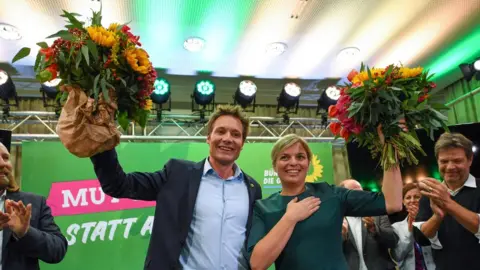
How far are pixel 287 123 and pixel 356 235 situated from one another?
2641 millimetres

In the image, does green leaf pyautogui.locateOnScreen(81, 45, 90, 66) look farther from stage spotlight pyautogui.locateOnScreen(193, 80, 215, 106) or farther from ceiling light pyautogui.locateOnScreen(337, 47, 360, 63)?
ceiling light pyautogui.locateOnScreen(337, 47, 360, 63)

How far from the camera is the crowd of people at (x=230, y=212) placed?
5.22 feet

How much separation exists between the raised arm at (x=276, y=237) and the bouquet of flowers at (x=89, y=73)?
2.37 feet

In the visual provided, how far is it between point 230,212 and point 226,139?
0.38 metres

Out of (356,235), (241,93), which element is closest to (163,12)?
(241,93)

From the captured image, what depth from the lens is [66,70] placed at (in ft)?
4.44

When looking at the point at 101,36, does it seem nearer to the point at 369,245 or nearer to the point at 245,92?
the point at 369,245

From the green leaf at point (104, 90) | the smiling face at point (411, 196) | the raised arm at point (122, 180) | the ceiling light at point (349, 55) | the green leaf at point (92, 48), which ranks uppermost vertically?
the ceiling light at point (349, 55)

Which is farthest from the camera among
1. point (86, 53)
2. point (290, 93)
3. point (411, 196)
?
point (290, 93)

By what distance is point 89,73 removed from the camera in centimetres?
137

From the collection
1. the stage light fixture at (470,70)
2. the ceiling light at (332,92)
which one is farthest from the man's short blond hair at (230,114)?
the stage light fixture at (470,70)

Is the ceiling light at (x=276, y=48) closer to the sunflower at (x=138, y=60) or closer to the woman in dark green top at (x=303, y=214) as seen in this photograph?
the woman in dark green top at (x=303, y=214)

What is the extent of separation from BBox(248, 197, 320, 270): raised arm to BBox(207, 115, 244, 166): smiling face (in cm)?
44

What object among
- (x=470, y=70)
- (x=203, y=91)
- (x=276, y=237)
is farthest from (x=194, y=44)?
(x=470, y=70)
